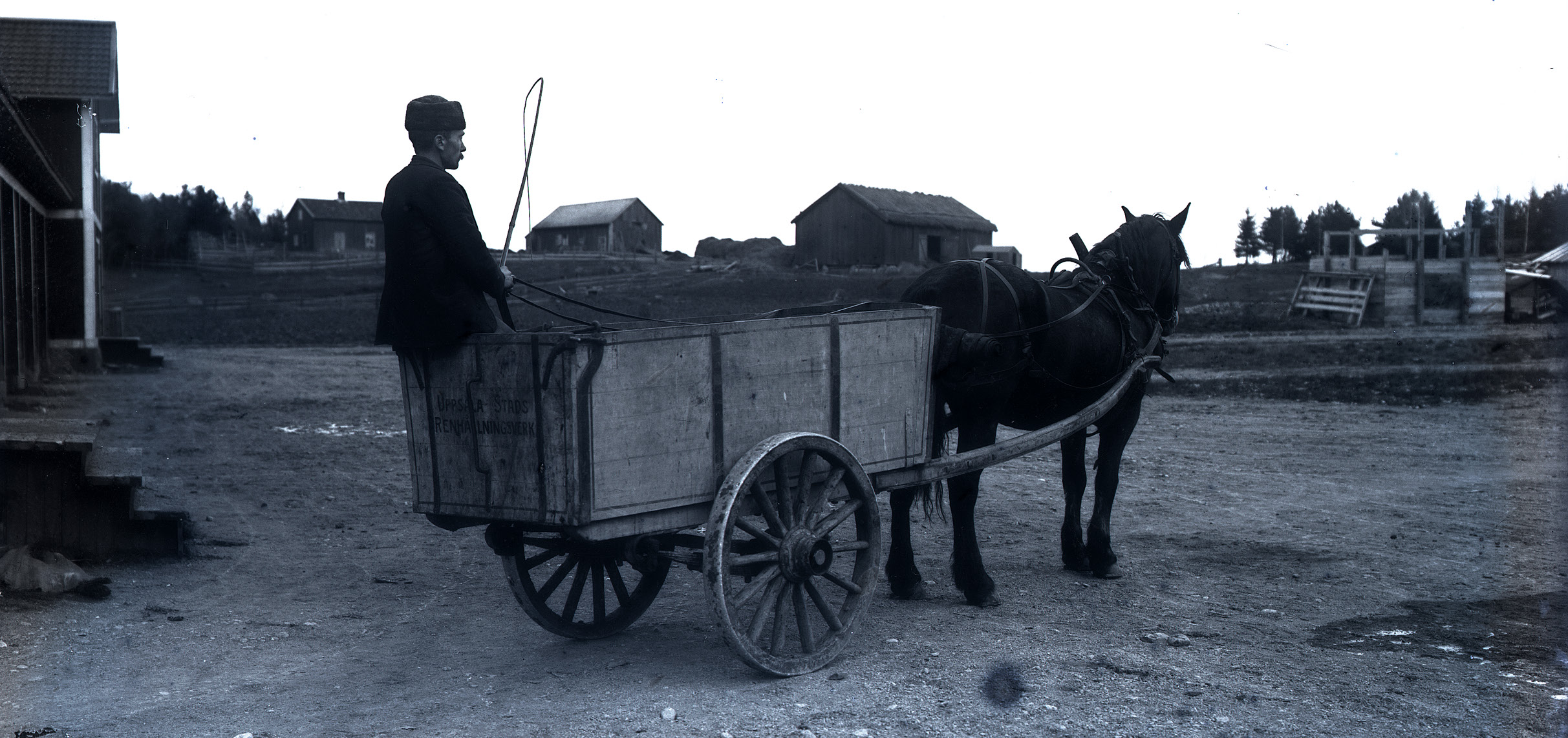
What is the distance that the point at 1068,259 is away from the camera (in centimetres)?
651

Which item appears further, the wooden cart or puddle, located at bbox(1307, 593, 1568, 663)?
puddle, located at bbox(1307, 593, 1568, 663)

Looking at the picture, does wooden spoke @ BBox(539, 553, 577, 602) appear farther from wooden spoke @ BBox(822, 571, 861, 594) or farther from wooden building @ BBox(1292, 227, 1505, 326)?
wooden building @ BBox(1292, 227, 1505, 326)

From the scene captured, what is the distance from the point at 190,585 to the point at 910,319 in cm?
407

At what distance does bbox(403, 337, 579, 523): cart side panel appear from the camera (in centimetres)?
385

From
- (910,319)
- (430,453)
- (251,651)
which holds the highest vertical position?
(910,319)

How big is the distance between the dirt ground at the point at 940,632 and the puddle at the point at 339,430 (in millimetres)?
2213

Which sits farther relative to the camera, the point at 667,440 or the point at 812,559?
the point at 812,559

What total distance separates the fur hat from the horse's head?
384 centimetres

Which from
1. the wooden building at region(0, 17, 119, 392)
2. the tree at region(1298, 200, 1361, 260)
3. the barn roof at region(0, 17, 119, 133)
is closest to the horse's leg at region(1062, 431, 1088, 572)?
the wooden building at region(0, 17, 119, 392)

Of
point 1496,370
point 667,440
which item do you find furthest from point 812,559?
point 1496,370

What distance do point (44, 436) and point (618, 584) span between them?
3.84 m

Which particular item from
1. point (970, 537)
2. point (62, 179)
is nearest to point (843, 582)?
point (970, 537)

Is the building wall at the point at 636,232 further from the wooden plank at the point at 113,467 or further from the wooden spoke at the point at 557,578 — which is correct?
the wooden spoke at the point at 557,578

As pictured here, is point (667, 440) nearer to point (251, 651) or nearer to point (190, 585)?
point (251, 651)
